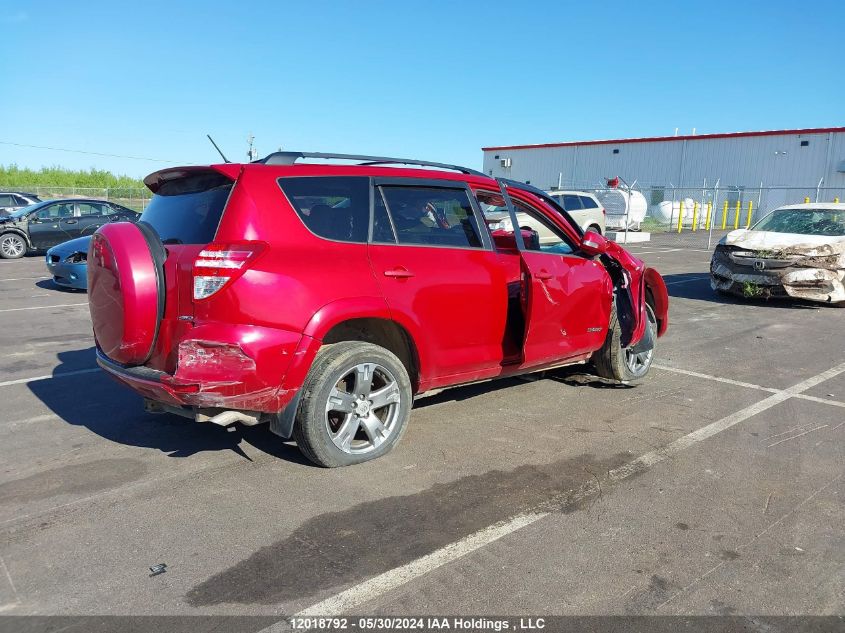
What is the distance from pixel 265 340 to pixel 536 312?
83.1 inches

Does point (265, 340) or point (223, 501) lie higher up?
point (265, 340)

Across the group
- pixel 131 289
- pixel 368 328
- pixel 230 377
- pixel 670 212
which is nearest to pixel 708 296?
pixel 368 328

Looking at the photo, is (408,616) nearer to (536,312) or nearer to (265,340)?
(265,340)

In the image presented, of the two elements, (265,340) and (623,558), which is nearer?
(623,558)

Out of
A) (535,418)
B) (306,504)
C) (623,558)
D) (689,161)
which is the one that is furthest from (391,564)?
(689,161)

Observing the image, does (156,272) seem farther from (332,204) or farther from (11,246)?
(11,246)

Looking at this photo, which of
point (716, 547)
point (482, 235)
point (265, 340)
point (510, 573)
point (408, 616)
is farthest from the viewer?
point (482, 235)

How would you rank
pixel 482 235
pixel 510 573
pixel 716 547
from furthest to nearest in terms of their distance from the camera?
pixel 482 235 → pixel 716 547 → pixel 510 573

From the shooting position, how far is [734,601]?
288cm

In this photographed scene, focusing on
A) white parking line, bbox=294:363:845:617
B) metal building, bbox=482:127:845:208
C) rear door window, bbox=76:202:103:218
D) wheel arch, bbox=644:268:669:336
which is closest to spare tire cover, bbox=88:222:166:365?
white parking line, bbox=294:363:845:617

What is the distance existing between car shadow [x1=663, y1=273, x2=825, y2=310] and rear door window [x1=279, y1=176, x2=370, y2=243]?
840 cm

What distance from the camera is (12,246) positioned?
17.6m

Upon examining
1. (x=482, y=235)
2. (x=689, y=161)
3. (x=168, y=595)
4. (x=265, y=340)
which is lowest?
(x=168, y=595)

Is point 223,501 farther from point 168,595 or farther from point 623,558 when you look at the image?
point 623,558
